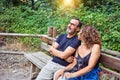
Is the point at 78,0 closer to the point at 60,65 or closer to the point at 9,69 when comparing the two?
the point at 9,69

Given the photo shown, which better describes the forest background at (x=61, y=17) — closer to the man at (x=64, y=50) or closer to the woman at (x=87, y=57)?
the man at (x=64, y=50)

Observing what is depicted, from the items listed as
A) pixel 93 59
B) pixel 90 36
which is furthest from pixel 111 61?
pixel 90 36

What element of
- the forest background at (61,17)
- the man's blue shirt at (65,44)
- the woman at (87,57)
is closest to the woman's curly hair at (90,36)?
the woman at (87,57)

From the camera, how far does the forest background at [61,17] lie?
749 centimetres

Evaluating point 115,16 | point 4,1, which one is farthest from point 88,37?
point 4,1

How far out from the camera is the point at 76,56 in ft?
12.4

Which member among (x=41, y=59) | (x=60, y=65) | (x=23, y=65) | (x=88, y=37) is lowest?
(x=23, y=65)

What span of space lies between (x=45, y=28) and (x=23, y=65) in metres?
2.66

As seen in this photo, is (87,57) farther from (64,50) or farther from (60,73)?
(64,50)

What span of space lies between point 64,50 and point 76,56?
19.2 inches

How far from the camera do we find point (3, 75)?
6.69 meters

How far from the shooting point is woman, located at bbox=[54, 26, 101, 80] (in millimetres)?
3436

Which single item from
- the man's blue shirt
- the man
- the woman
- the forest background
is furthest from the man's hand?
the forest background

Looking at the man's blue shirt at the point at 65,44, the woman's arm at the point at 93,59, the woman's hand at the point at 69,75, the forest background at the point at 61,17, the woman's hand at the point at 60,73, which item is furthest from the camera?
the forest background at the point at 61,17
